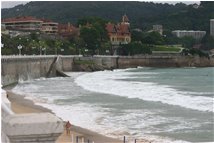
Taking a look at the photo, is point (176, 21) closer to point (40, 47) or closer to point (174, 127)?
point (40, 47)

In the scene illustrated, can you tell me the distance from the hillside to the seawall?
32283 millimetres

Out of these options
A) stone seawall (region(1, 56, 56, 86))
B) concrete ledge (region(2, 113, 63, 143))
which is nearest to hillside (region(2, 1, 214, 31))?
stone seawall (region(1, 56, 56, 86))

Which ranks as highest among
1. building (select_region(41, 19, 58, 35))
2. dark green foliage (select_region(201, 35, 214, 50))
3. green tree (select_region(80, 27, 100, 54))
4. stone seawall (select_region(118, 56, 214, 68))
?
building (select_region(41, 19, 58, 35))

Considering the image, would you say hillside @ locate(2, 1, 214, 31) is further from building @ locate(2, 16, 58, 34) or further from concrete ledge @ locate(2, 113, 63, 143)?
concrete ledge @ locate(2, 113, 63, 143)

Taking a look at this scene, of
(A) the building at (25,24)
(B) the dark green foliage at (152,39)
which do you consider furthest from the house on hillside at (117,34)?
(A) the building at (25,24)

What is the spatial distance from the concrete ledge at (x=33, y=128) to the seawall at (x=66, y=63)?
30.0 meters

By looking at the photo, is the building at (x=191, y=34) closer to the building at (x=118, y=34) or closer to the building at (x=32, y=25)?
the building at (x=118, y=34)

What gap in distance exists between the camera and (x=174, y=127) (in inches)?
542

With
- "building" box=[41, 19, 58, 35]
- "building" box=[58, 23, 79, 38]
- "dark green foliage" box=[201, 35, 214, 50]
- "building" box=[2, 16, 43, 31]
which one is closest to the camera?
"building" box=[58, 23, 79, 38]

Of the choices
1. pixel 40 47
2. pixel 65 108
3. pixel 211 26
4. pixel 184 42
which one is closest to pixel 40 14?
pixel 184 42

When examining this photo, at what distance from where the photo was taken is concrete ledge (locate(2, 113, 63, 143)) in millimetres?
2225

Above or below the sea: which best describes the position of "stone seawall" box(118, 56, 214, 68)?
below

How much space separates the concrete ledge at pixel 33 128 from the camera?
2225 mm

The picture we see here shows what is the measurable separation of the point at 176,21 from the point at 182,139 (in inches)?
4392
